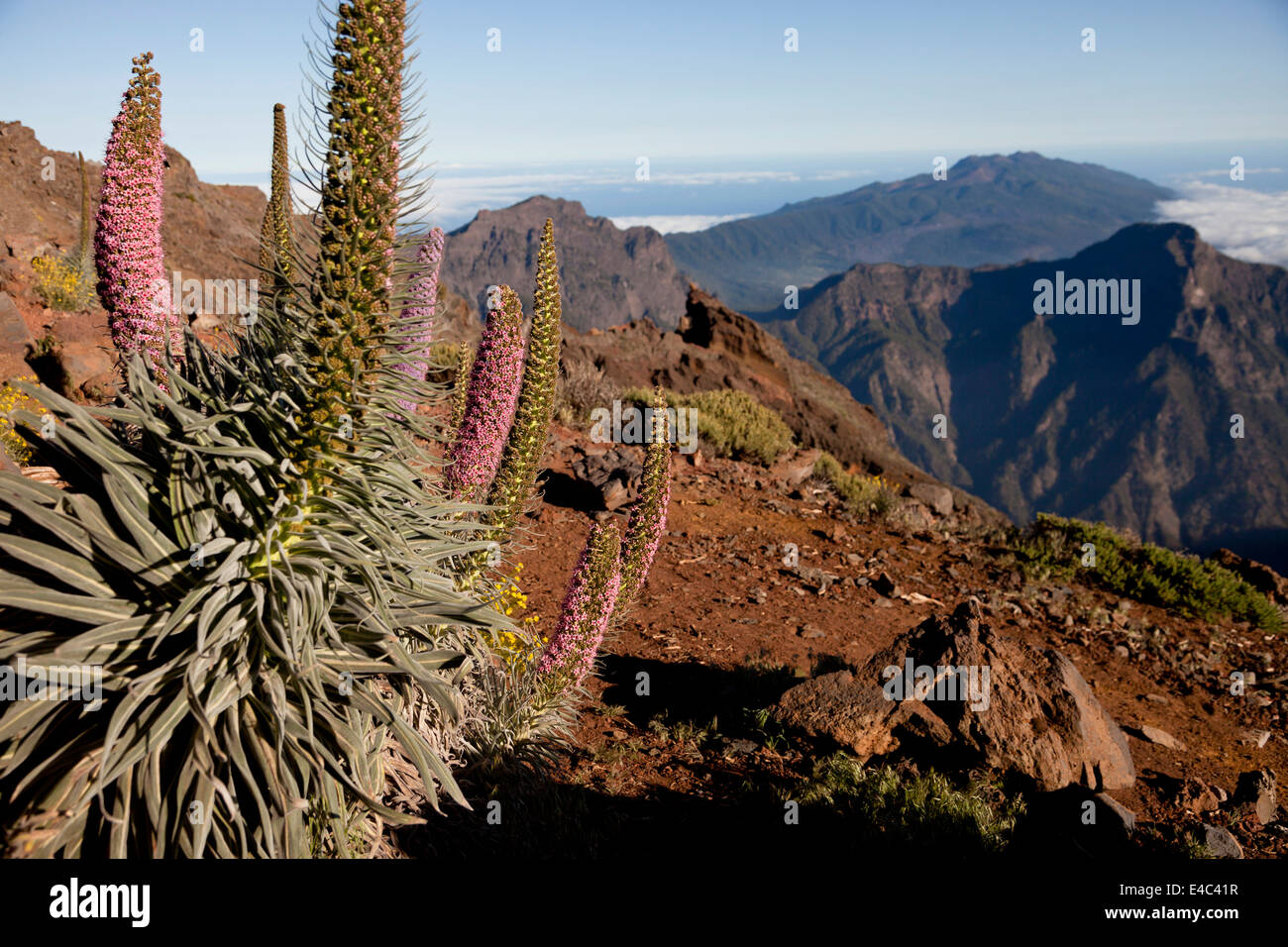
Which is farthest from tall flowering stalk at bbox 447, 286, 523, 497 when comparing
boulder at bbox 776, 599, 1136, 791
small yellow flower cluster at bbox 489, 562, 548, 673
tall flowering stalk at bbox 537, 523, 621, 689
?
boulder at bbox 776, 599, 1136, 791

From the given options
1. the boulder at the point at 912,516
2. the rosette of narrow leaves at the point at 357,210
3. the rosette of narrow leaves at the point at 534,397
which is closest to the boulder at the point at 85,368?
the rosette of narrow leaves at the point at 534,397

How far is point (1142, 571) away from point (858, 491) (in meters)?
3.42

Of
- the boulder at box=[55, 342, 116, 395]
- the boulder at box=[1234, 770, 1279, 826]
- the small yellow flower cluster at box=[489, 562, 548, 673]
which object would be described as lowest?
the boulder at box=[1234, 770, 1279, 826]

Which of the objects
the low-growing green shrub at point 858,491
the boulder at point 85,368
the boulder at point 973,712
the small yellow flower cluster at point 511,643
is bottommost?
the boulder at point 973,712

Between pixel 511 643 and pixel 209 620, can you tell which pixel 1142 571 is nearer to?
pixel 511 643

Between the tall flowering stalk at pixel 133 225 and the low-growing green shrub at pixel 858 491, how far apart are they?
26.4 ft

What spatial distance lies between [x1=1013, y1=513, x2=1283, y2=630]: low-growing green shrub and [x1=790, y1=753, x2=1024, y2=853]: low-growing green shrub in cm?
532

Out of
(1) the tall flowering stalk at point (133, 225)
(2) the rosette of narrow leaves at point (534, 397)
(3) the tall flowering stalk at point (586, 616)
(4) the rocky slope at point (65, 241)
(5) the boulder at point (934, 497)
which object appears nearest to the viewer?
(3) the tall flowering stalk at point (586, 616)

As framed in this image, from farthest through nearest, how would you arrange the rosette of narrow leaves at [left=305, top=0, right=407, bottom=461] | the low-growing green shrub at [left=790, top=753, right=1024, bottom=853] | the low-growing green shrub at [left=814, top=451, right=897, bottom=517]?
the low-growing green shrub at [left=814, top=451, right=897, bottom=517], the low-growing green shrub at [left=790, top=753, right=1024, bottom=853], the rosette of narrow leaves at [left=305, top=0, right=407, bottom=461]

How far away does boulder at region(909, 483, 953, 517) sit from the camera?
12164 millimetres

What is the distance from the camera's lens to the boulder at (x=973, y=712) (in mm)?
4371

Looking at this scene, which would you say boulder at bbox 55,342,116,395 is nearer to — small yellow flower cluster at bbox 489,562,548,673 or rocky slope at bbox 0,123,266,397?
rocky slope at bbox 0,123,266,397

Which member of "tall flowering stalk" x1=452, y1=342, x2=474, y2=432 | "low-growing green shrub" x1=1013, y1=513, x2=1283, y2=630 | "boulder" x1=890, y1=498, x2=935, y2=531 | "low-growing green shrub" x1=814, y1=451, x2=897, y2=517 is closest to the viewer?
"tall flowering stalk" x1=452, y1=342, x2=474, y2=432

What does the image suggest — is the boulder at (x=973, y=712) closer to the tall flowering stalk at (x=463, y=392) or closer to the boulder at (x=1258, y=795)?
the boulder at (x=1258, y=795)
